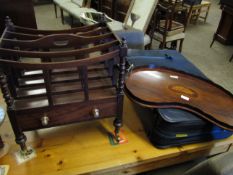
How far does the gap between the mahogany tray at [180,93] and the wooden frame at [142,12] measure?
4.13ft

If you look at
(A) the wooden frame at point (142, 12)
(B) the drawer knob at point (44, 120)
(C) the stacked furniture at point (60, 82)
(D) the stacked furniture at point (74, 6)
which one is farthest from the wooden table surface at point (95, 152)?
(D) the stacked furniture at point (74, 6)

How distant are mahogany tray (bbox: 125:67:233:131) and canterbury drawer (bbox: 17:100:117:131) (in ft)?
0.52

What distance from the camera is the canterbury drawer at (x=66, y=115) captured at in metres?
0.76

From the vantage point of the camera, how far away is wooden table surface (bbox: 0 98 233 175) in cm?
84

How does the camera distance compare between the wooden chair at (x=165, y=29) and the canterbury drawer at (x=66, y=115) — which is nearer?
the canterbury drawer at (x=66, y=115)

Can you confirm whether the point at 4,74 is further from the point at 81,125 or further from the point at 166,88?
the point at 166,88

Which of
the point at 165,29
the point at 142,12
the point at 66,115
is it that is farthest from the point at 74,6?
the point at 66,115

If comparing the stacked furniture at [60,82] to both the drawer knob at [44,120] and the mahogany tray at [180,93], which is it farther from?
the mahogany tray at [180,93]

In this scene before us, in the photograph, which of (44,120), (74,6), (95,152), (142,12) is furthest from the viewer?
(74,6)

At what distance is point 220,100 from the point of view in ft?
3.29

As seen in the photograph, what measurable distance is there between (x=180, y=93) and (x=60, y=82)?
545 mm

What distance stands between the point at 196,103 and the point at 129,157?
1.24 feet

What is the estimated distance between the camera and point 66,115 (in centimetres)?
80

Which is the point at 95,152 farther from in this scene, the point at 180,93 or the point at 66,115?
the point at 180,93
